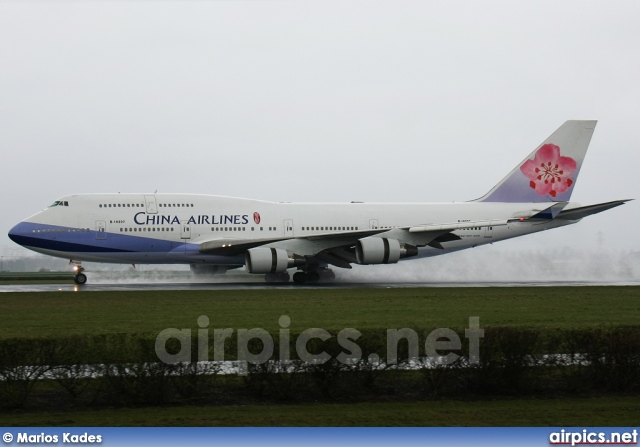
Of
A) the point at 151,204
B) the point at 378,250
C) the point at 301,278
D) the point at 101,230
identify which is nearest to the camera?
the point at 378,250

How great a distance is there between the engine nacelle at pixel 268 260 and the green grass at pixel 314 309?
12.5 ft

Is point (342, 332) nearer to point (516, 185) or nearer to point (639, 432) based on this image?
point (639, 432)

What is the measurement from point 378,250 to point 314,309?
13551 millimetres

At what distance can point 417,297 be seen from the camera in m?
27.0

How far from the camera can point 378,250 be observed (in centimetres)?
3566

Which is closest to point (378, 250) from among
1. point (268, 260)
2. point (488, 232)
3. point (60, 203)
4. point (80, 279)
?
point (268, 260)

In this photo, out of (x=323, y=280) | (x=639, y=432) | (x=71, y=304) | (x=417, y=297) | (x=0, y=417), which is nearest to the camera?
(x=639, y=432)

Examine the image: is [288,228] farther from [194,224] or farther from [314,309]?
[314,309]

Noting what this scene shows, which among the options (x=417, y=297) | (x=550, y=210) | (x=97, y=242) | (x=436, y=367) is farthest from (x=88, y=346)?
(x=550, y=210)

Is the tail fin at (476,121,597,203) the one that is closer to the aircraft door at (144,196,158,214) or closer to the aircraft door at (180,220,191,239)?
the aircraft door at (180,220,191,239)

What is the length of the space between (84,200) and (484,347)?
28593 mm

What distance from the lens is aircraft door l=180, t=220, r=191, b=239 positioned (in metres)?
36.9

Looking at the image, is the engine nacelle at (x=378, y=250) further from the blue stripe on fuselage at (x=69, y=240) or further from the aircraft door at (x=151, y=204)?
the blue stripe on fuselage at (x=69, y=240)

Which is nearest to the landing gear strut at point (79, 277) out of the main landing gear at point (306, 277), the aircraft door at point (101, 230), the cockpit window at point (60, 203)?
the aircraft door at point (101, 230)
